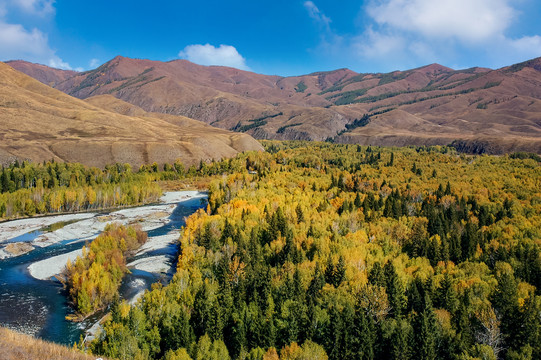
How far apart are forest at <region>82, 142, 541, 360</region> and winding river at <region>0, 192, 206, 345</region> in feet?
27.5

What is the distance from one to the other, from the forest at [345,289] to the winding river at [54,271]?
838 cm

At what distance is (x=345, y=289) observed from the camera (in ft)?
171

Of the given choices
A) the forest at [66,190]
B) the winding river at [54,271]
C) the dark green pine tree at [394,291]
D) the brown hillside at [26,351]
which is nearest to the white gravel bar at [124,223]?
the winding river at [54,271]

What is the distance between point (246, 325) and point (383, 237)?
37.8 meters

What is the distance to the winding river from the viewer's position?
171 feet

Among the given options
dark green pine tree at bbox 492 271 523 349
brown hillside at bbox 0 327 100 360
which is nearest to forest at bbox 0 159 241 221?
brown hillside at bbox 0 327 100 360

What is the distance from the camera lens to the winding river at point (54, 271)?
52188mm

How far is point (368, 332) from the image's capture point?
4275 centimetres

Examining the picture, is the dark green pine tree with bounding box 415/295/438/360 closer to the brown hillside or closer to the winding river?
the brown hillside

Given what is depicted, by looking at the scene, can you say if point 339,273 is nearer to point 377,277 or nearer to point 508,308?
point 377,277

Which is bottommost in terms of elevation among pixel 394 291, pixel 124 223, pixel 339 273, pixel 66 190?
pixel 124 223

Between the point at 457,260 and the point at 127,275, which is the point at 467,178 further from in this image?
the point at 127,275

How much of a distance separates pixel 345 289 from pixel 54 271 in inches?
2182

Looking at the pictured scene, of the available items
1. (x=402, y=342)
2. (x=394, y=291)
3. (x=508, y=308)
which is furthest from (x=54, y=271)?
(x=508, y=308)
